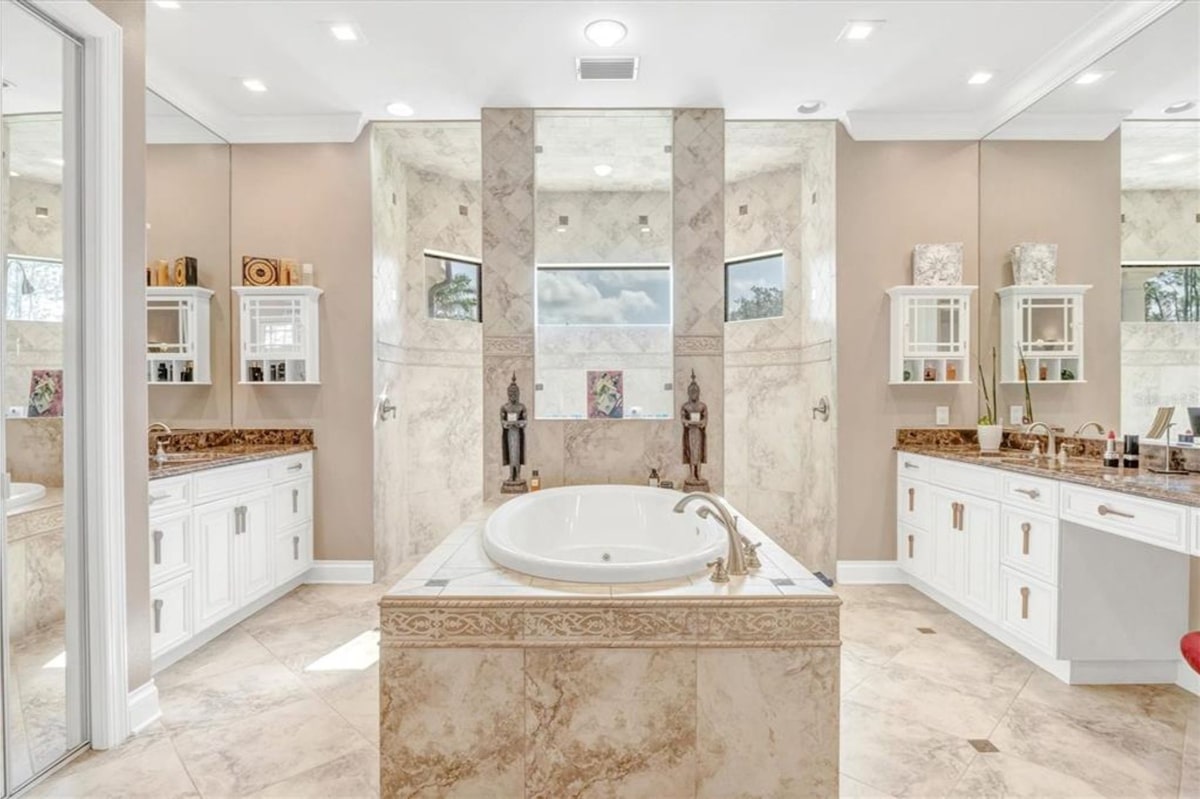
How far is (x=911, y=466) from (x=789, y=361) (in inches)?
45.4

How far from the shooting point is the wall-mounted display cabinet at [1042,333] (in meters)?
3.06

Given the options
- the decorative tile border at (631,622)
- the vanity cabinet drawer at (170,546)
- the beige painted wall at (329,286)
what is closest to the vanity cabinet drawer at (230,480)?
the vanity cabinet drawer at (170,546)

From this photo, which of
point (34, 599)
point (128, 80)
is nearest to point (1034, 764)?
point (34, 599)

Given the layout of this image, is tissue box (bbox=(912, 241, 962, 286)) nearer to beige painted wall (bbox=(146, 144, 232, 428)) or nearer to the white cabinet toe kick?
the white cabinet toe kick

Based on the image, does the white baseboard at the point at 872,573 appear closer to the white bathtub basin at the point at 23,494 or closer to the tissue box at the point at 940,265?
the tissue box at the point at 940,265

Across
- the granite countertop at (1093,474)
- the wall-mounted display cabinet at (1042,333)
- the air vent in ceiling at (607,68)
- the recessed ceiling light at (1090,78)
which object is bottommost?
the granite countertop at (1093,474)

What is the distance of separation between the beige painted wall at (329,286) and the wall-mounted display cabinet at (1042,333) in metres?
4.00

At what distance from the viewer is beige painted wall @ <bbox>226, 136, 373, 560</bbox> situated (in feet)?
12.2

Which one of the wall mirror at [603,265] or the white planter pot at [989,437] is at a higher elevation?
the wall mirror at [603,265]

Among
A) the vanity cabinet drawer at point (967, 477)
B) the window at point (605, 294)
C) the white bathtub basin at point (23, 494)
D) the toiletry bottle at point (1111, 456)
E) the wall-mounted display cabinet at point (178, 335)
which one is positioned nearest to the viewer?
the white bathtub basin at point (23, 494)

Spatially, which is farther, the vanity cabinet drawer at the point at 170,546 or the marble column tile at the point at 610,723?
the vanity cabinet drawer at the point at 170,546

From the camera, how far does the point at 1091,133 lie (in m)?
2.95

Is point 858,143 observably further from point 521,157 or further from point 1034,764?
point 1034,764

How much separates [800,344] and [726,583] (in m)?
2.95
